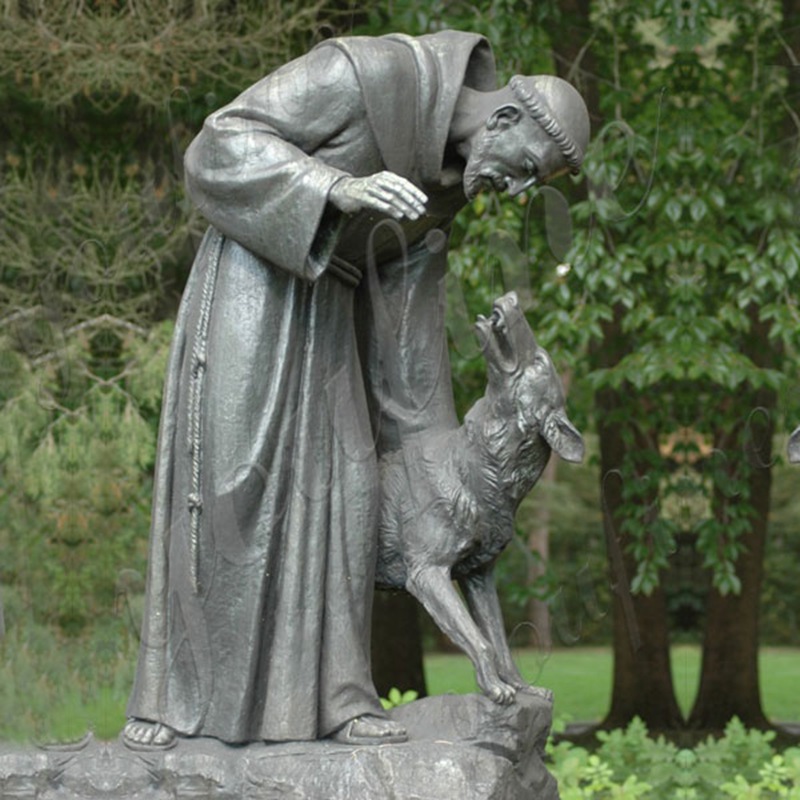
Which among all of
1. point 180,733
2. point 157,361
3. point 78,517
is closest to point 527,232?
point 157,361

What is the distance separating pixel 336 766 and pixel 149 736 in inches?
24.5

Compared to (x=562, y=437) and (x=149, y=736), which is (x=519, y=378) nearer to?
(x=562, y=437)

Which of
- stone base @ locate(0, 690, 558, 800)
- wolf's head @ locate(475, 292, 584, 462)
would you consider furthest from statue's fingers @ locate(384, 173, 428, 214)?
stone base @ locate(0, 690, 558, 800)

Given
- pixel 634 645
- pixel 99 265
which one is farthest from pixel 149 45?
pixel 634 645

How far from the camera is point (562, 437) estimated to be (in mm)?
5699

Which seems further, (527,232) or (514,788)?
(527,232)

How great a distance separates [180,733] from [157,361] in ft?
14.9

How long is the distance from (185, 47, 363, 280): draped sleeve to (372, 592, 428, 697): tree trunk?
19.7 feet

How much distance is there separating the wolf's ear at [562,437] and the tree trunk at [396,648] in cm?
578

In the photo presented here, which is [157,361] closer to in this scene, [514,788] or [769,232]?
[769,232]

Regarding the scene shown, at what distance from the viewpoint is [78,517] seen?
9508mm

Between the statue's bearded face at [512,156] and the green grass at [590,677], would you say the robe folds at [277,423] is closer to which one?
the statue's bearded face at [512,156]

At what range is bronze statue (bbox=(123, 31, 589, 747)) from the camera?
18.5 feet

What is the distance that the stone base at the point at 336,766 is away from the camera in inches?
215
